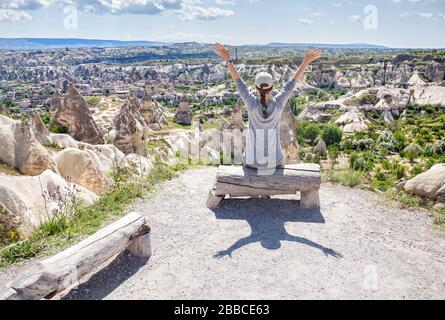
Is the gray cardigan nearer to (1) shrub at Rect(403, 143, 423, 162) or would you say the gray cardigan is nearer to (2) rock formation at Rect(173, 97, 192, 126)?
(1) shrub at Rect(403, 143, 423, 162)

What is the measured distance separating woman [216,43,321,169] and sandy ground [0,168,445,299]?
768 millimetres

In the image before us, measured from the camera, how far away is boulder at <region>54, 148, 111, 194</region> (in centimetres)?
1020

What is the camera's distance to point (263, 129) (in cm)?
638

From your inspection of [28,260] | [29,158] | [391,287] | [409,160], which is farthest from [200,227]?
[409,160]

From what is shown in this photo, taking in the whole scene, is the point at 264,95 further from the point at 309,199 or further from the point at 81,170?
the point at 81,170

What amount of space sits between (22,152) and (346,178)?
23.6ft

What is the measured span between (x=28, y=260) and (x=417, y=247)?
4.87m

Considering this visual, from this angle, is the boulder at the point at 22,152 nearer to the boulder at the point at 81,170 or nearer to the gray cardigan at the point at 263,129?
the boulder at the point at 81,170

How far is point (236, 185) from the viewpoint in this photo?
6402 mm

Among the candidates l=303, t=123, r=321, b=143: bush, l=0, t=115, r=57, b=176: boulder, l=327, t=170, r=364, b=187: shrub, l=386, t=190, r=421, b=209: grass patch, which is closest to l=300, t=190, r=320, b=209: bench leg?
l=386, t=190, r=421, b=209: grass patch

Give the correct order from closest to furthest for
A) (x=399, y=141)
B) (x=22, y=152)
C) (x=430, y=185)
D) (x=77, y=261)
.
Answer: (x=77, y=261)
(x=430, y=185)
(x=22, y=152)
(x=399, y=141)

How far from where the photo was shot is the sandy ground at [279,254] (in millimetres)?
4324

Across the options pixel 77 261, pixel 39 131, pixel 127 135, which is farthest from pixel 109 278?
pixel 127 135

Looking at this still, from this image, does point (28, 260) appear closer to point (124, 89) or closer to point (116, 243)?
point (116, 243)
